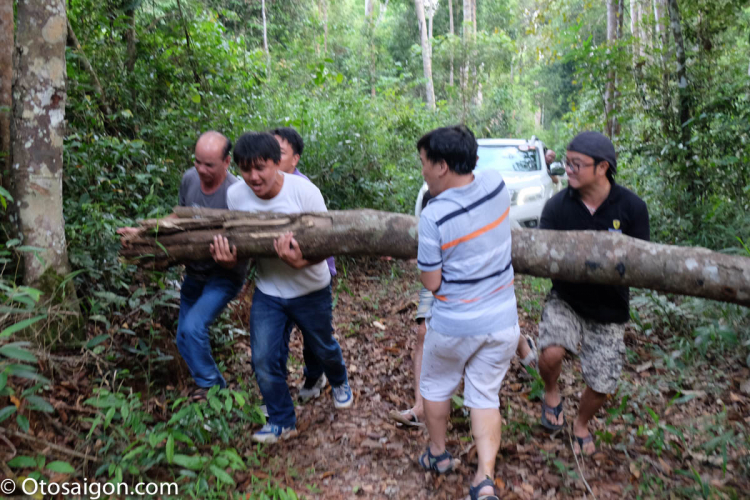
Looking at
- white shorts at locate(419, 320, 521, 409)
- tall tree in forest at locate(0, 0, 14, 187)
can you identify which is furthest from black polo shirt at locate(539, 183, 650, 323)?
tall tree in forest at locate(0, 0, 14, 187)

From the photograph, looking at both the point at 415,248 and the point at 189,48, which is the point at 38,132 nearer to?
the point at 415,248

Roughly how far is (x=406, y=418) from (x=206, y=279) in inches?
68.6

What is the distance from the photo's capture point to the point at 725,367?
4.21m

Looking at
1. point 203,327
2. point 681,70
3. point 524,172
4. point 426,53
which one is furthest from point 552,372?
point 426,53

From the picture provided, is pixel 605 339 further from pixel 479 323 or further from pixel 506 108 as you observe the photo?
pixel 506 108

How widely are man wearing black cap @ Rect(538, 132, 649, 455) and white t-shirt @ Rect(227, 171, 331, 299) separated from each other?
1522mm

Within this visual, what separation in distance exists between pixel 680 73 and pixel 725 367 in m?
4.13

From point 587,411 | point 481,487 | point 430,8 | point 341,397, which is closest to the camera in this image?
point 481,487

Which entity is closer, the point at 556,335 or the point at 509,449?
the point at 556,335

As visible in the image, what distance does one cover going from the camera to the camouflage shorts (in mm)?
3068

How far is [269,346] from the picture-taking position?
3279 mm

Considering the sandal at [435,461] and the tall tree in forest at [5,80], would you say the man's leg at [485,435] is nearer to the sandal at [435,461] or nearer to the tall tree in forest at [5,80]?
the sandal at [435,461]

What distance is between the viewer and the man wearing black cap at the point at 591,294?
298 centimetres

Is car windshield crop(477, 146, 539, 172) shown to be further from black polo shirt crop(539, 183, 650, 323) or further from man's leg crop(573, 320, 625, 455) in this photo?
man's leg crop(573, 320, 625, 455)
